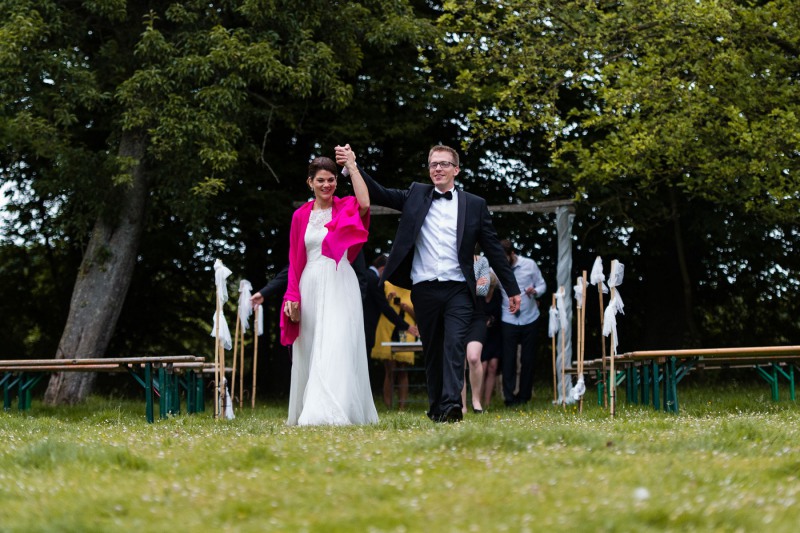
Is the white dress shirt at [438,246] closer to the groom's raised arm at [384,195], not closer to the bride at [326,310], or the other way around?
the groom's raised arm at [384,195]

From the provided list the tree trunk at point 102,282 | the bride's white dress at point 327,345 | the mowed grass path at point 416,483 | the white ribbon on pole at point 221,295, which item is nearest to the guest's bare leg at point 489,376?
the white ribbon on pole at point 221,295

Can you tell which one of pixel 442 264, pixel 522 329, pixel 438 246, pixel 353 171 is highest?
pixel 353 171

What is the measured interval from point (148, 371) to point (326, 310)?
245 centimetres

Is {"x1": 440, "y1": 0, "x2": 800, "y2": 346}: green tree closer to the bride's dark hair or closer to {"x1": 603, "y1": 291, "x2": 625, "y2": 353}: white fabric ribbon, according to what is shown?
{"x1": 603, "y1": 291, "x2": 625, "y2": 353}: white fabric ribbon

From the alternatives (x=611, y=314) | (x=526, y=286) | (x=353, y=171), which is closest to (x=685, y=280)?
(x=526, y=286)

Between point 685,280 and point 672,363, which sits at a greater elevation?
point 685,280

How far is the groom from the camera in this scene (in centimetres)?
904

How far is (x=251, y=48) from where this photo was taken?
57.5ft

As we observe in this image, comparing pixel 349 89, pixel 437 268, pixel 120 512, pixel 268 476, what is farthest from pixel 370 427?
pixel 349 89

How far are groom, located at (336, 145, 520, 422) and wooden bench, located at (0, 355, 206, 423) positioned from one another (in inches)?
128

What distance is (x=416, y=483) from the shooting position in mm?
4977

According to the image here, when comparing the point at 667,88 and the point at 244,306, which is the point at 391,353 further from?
the point at 667,88

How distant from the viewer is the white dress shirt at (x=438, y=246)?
910cm

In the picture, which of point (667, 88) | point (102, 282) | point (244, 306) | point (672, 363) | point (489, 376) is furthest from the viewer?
point (102, 282)
